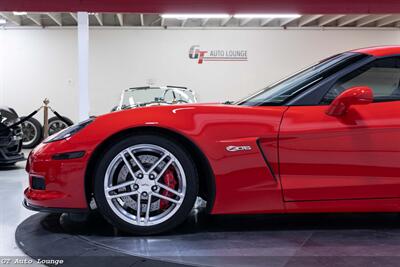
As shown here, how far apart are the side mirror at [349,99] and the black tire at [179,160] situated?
2.83 ft

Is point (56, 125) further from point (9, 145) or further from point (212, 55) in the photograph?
point (212, 55)

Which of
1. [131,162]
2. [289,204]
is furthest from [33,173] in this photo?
[289,204]

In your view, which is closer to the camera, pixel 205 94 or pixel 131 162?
pixel 131 162

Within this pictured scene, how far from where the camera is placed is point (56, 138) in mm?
2531

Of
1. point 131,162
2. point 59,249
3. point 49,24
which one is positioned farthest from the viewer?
point 49,24

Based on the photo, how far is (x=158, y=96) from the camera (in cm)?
1016

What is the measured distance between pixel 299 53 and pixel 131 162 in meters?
11.0

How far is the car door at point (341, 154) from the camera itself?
2.39 meters

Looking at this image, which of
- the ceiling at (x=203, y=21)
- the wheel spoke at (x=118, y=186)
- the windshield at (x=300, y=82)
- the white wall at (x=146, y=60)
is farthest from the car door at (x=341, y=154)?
the white wall at (x=146, y=60)

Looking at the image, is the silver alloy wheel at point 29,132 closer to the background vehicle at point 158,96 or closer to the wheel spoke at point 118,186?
the background vehicle at point 158,96

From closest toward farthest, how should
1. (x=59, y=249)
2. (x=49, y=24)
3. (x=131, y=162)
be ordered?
1. (x=59, y=249)
2. (x=131, y=162)
3. (x=49, y=24)

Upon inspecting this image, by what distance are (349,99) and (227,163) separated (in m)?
0.76

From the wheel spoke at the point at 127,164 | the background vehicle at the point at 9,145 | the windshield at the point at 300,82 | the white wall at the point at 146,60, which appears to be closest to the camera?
the wheel spoke at the point at 127,164

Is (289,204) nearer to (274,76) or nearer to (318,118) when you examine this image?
(318,118)
